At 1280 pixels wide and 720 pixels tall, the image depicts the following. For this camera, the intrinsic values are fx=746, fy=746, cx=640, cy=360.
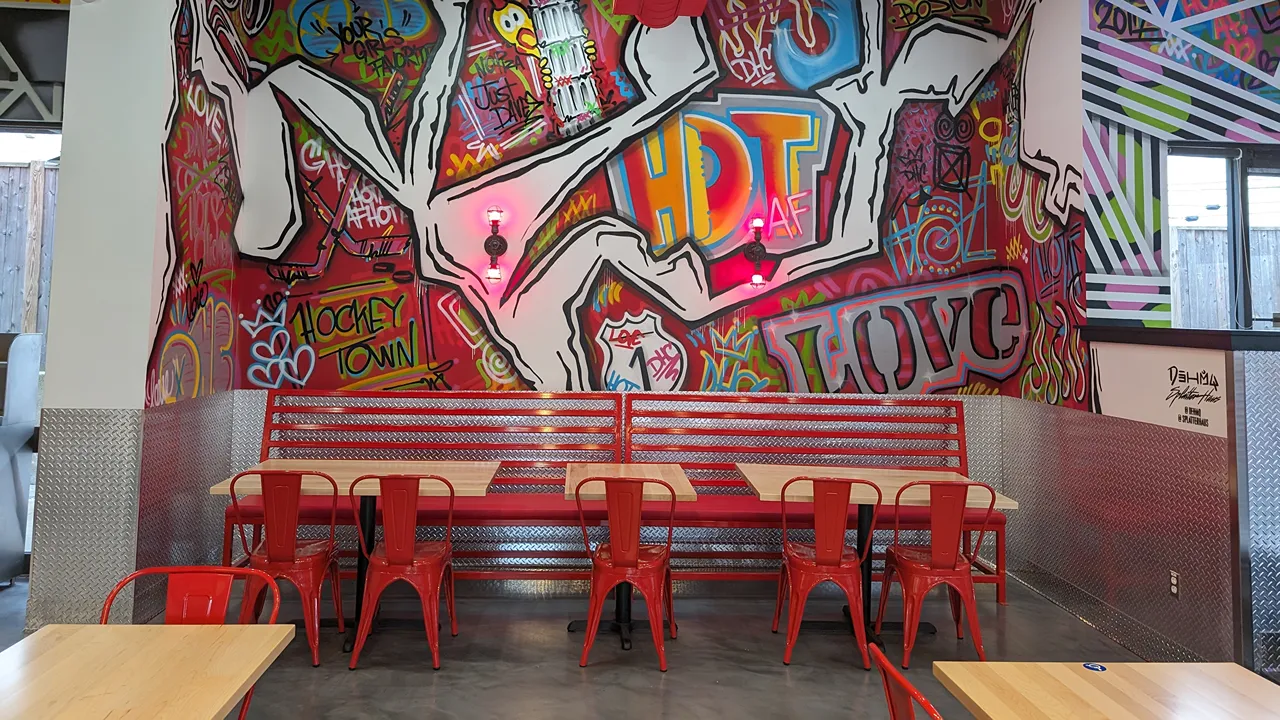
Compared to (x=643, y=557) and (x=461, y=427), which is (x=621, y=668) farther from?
(x=461, y=427)

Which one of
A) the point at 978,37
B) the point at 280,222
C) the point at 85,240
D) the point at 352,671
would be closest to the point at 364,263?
the point at 280,222

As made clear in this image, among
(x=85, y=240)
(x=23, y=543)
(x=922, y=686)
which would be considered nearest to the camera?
(x=922, y=686)

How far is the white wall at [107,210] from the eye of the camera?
14.2ft

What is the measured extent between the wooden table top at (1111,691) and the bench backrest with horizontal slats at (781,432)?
3597 millimetres

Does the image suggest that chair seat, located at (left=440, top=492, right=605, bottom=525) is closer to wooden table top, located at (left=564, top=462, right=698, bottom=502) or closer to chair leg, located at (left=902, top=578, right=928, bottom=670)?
wooden table top, located at (left=564, top=462, right=698, bottom=502)

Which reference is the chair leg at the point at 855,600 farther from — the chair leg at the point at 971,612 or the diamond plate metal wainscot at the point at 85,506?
the diamond plate metal wainscot at the point at 85,506

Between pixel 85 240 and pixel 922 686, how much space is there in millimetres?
5282

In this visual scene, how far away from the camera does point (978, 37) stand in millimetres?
6125

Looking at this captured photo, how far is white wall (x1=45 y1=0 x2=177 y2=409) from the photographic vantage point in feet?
14.2

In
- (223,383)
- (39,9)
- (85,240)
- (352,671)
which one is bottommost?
(352,671)

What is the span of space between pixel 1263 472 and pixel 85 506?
627cm

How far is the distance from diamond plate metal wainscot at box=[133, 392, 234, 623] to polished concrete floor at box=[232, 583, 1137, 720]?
33.8 inches

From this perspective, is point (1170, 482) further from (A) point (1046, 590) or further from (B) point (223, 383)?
(B) point (223, 383)

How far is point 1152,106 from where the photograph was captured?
4.82 m
